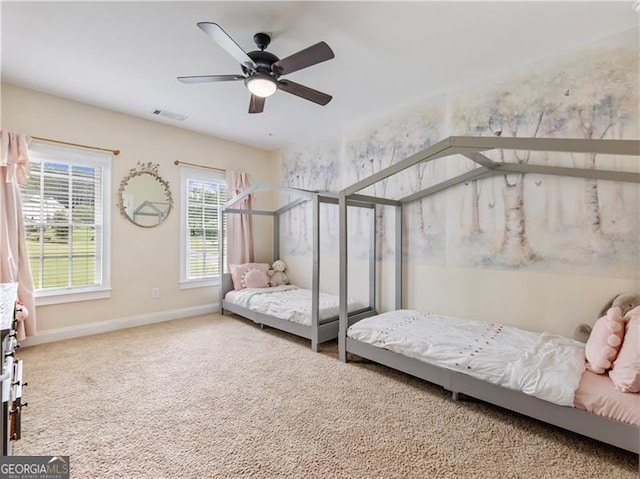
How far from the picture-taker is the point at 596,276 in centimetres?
241

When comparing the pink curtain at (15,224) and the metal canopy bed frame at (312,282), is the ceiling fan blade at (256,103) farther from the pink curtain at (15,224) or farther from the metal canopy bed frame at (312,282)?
the pink curtain at (15,224)

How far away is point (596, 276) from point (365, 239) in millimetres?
2224

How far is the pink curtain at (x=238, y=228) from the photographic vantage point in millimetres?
4754

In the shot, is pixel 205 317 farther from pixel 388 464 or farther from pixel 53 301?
pixel 388 464

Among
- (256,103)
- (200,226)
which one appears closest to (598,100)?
(256,103)

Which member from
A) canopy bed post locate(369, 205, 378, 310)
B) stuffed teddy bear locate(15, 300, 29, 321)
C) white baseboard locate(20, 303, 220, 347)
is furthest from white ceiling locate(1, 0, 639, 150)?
white baseboard locate(20, 303, 220, 347)

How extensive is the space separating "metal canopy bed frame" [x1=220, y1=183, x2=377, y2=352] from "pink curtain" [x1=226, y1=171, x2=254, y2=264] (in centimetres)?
13

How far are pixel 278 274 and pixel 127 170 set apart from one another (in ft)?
8.04

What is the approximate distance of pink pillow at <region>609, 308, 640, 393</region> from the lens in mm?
1604

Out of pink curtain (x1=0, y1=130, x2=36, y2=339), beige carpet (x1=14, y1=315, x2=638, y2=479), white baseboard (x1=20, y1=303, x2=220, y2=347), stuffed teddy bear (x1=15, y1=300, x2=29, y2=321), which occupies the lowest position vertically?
beige carpet (x1=14, y1=315, x2=638, y2=479)

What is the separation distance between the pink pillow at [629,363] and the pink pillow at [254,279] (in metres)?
3.75

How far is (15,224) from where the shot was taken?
3061 mm

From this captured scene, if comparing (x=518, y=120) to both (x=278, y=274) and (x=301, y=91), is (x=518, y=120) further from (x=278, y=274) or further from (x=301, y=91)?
(x=278, y=274)

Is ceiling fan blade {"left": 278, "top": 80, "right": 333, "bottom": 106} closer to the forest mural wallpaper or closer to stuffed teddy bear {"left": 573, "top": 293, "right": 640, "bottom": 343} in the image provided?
the forest mural wallpaper
